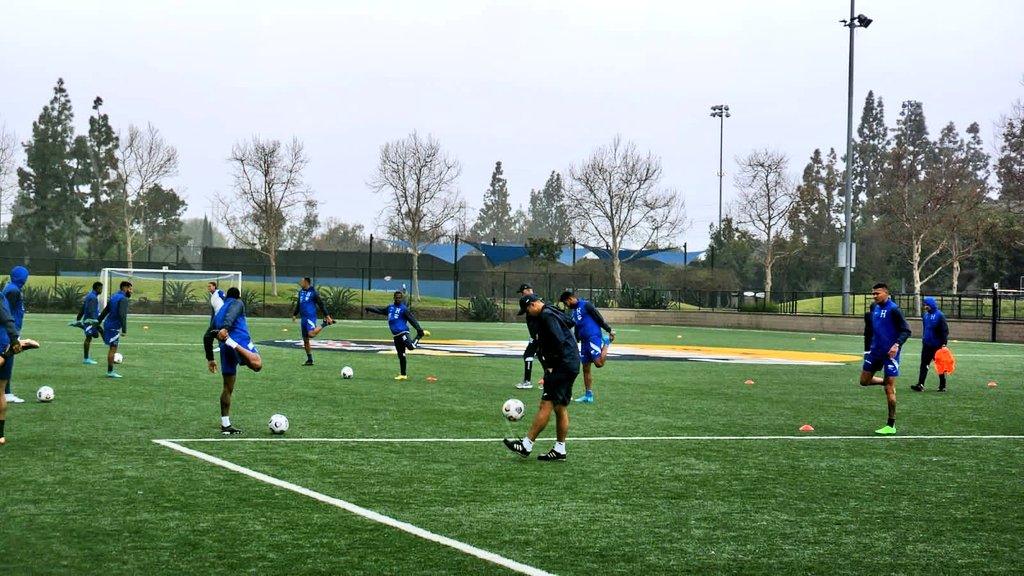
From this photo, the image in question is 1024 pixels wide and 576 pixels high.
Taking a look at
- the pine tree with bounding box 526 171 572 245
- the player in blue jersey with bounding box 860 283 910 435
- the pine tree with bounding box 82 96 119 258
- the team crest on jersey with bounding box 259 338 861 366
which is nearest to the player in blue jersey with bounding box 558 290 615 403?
the player in blue jersey with bounding box 860 283 910 435

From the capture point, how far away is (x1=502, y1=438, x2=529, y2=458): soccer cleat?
455 inches

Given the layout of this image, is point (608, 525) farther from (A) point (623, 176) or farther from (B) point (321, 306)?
(A) point (623, 176)

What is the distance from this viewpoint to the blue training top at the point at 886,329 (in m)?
14.6

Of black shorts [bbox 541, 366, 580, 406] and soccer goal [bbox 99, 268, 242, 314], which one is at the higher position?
soccer goal [bbox 99, 268, 242, 314]

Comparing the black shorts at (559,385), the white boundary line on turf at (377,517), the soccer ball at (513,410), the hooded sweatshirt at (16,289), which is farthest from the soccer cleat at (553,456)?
the hooded sweatshirt at (16,289)

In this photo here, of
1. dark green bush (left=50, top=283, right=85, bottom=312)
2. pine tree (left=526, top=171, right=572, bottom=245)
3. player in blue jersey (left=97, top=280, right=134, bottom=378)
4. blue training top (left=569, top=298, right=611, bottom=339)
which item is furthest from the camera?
pine tree (left=526, top=171, right=572, bottom=245)

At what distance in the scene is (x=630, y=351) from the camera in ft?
109

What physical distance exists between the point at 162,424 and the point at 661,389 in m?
10.0

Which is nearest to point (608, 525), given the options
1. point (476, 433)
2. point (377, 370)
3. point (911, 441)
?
point (476, 433)

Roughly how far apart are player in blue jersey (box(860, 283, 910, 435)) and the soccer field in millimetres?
601

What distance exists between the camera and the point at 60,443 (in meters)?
12.0

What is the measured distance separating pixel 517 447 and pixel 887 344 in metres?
6.14

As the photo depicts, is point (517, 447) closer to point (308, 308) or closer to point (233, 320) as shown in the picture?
point (233, 320)

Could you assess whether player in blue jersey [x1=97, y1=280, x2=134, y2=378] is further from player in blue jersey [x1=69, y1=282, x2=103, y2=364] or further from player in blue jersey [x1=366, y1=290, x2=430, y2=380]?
player in blue jersey [x1=366, y1=290, x2=430, y2=380]
